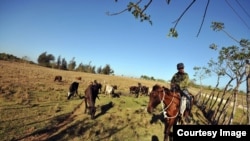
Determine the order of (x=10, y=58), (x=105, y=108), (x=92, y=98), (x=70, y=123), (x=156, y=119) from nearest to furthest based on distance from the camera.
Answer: (x=70, y=123), (x=92, y=98), (x=156, y=119), (x=105, y=108), (x=10, y=58)

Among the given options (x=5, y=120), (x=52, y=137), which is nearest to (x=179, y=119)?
(x=52, y=137)

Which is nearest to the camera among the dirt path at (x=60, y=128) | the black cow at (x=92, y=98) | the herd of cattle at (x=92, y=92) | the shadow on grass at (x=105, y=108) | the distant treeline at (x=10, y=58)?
the dirt path at (x=60, y=128)

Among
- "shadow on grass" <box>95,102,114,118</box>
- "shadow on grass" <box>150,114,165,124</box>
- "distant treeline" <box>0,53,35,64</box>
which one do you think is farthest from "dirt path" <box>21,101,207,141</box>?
"distant treeline" <box>0,53,35,64</box>

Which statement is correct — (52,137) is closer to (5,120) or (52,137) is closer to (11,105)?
(5,120)

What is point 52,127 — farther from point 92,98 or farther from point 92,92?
point 92,92

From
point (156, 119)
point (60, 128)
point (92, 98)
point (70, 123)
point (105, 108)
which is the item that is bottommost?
point (60, 128)

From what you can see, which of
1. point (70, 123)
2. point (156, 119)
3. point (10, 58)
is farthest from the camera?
point (10, 58)

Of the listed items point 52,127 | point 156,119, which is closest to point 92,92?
point 52,127

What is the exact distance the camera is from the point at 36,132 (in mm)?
12539

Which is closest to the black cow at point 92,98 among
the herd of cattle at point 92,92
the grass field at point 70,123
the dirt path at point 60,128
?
the herd of cattle at point 92,92

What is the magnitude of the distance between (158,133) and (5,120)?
345 inches

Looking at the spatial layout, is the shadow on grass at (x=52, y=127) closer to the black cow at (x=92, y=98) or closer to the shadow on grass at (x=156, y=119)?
the black cow at (x=92, y=98)

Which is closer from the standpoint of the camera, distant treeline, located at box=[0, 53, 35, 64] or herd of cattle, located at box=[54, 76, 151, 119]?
herd of cattle, located at box=[54, 76, 151, 119]

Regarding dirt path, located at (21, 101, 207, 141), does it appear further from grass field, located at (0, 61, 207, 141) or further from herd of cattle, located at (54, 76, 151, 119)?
herd of cattle, located at (54, 76, 151, 119)
